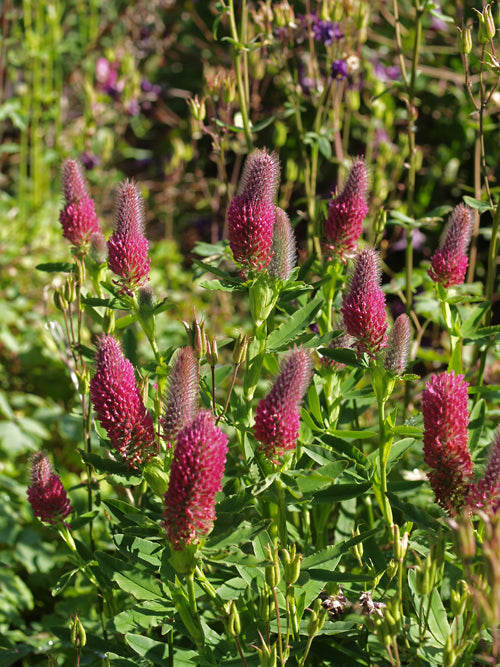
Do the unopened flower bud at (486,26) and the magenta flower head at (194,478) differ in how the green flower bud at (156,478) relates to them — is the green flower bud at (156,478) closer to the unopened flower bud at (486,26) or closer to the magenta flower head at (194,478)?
the magenta flower head at (194,478)

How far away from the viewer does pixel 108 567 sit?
4.47 ft

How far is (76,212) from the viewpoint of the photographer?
1.62 m

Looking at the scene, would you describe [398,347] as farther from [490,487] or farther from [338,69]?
[338,69]

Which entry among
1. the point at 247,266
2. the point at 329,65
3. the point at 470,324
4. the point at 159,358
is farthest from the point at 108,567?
the point at 329,65

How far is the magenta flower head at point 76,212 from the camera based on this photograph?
162 centimetres

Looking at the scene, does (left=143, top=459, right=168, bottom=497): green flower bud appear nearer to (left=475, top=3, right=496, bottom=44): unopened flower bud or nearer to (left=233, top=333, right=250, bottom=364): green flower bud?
(left=233, top=333, right=250, bottom=364): green flower bud

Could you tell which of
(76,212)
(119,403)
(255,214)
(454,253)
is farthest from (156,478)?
(454,253)

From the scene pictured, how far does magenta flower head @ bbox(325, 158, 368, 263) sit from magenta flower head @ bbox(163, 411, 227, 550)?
0.62 meters

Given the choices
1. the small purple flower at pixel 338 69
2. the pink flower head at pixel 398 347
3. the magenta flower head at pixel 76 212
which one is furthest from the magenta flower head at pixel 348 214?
the small purple flower at pixel 338 69

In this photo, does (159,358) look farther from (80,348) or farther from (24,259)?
(24,259)

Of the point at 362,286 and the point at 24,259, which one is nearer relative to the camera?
the point at 362,286

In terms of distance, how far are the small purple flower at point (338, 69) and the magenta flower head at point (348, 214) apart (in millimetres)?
911

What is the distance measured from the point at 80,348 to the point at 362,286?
28.2 inches

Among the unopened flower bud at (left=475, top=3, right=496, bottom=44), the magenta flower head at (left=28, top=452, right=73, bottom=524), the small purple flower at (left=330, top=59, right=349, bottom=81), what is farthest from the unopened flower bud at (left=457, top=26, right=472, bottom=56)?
the magenta flower head at (left=28, top=452, right=73, bottom=524)
